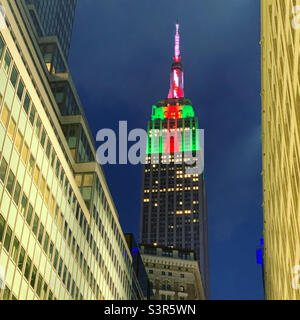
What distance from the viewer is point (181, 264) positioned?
582ft

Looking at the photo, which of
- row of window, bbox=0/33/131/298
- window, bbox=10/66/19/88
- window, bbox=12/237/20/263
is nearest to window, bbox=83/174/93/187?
row of window, bbox=0/33/131/298

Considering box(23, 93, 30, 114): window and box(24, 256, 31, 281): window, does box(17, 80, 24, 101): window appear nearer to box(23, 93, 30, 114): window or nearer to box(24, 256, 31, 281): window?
box(23, 93, 30, 114): window

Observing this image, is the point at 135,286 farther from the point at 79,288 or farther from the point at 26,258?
the point at 26,258

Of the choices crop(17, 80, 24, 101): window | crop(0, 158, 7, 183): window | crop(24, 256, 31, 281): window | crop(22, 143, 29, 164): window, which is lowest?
crop(24, 256, 31, 281): window

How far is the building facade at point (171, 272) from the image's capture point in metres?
171

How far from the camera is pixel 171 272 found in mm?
175875

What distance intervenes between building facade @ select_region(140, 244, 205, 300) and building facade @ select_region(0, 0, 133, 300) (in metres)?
92.8

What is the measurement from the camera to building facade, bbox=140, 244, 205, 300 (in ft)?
562

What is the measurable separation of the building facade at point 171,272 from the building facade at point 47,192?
304ft

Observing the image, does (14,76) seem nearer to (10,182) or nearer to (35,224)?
(10,182)

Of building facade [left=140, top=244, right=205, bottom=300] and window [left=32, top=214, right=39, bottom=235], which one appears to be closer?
window [left=32, top=214, right=39, bottom=235]
